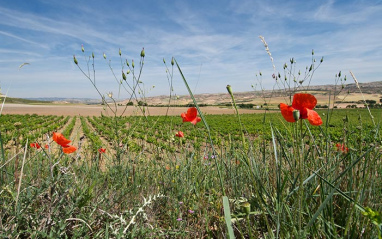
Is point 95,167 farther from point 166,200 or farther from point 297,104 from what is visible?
point 297,104

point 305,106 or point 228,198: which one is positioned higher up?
point 305,106

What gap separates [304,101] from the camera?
3.23ft

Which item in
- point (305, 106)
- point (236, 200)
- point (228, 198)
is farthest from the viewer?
point (228, 198)

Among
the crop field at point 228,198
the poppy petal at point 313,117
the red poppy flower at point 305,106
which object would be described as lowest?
the crop field at point 228,198

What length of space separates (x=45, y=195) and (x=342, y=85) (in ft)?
7.40

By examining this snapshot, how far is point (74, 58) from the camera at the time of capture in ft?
6.21

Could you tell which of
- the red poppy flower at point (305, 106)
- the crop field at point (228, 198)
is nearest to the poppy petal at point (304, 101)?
the red poppy flower at point (305, 106)

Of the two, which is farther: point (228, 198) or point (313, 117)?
point (228, 198)

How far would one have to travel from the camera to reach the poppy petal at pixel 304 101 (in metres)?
0.97

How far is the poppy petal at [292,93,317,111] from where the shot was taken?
3.19 ft

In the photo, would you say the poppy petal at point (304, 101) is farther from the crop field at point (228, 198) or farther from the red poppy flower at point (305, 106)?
the crop field at point (228, 198)

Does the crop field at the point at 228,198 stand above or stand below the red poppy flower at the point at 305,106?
below

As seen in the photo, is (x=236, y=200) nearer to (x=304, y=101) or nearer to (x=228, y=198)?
(x=228, y=198)

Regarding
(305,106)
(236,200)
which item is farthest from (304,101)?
(236,200)
